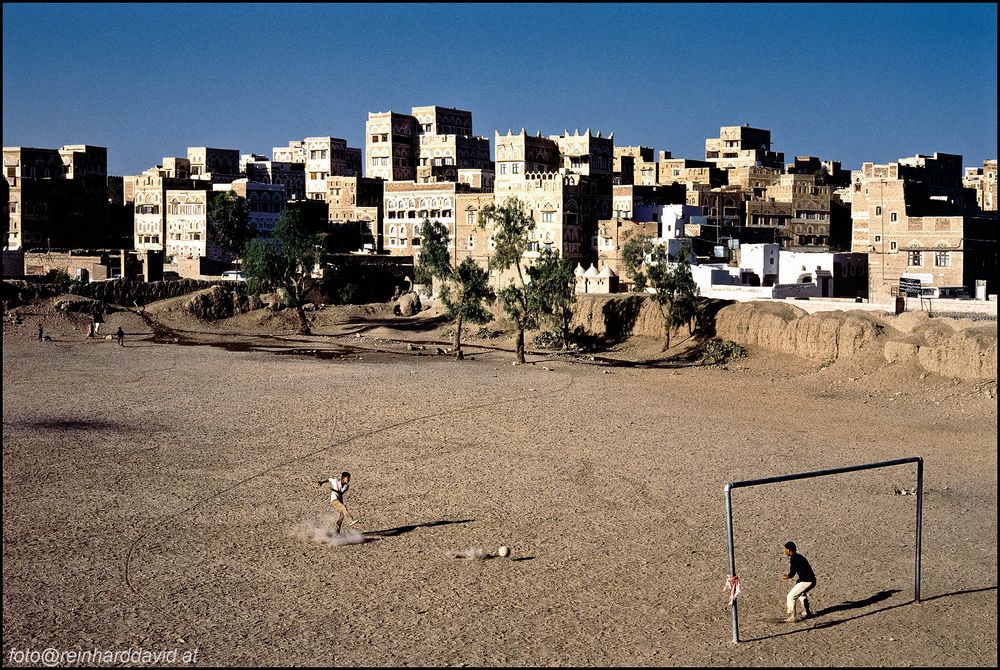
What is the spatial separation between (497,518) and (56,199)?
87772 millimetres

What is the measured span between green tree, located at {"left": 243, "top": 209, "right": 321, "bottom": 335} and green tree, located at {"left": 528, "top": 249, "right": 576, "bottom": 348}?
16.3m

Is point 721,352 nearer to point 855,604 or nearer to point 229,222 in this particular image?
point 855,604

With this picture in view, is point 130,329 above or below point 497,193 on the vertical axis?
below

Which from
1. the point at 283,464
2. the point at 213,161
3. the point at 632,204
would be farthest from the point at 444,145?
the point at 283,464

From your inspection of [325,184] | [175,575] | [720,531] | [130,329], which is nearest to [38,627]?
[175,575]

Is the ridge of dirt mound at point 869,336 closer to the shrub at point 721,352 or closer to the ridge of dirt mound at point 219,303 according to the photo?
the shrub at point 721,352

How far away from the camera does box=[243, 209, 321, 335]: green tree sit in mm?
63550

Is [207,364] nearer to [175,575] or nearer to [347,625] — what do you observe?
[175,575]

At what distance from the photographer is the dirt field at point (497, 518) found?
687 inches

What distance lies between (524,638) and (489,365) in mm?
30941

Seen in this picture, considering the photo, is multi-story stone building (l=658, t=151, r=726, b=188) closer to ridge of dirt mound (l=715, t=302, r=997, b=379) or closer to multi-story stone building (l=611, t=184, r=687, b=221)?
multi-story stone building (l=611, t=184, r=687, b=221)

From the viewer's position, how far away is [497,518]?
23766mm

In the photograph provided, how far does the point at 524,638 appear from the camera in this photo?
1742 cm

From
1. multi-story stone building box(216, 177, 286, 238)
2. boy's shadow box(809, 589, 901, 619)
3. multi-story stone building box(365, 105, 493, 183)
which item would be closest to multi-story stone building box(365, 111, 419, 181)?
multi-story stone building box(365, 105, 493, 183)
